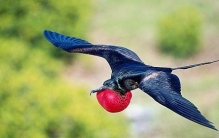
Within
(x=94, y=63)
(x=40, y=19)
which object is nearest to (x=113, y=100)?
(x=40, y=19)

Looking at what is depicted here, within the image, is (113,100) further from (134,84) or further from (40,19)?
(40,19)

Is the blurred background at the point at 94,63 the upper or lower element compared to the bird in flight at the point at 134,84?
upper

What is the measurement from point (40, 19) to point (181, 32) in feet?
7.90

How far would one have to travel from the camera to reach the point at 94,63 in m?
11.1

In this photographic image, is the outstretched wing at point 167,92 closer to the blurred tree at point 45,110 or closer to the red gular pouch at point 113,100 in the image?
the red gular pouch at point 113,100

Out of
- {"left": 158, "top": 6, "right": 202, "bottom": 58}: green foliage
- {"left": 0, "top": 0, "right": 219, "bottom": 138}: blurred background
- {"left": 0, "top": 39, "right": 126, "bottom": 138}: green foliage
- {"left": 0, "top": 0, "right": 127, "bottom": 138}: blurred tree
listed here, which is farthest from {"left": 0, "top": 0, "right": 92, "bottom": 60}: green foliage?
{"left": 0, "top": 39, "right": 126, "bottom": 138}: green foliage

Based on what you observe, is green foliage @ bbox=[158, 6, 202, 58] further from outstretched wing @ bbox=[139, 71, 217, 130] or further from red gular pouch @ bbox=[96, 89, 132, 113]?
outstretched wing @ bbox=[139, 71, 217, 130]

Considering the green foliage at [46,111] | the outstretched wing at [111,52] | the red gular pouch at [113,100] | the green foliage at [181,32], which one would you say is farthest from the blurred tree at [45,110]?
the red gular pouch at [113,100]

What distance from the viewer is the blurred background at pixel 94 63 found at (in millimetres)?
7461

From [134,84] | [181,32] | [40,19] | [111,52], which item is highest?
[181,32]

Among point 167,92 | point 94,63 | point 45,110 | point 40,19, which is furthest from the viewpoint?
point 94,63

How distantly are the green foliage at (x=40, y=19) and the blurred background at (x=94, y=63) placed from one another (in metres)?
0.02

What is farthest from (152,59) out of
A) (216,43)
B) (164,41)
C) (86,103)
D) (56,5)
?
(86,103)

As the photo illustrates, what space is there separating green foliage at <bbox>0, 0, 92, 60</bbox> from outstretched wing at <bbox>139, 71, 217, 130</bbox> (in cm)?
789
